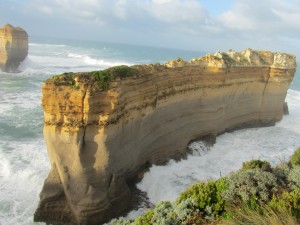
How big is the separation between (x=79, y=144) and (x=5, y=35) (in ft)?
128

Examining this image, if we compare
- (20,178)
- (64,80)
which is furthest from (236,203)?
(20,178)

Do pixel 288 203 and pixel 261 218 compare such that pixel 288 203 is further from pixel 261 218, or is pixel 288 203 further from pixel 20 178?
pixel 20 178

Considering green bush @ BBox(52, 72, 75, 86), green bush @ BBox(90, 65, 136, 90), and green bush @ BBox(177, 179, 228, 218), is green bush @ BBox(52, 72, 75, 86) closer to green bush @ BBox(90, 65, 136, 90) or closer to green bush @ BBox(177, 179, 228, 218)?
green bush @ BBox(90, 65, 136, 90)

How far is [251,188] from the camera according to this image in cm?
903

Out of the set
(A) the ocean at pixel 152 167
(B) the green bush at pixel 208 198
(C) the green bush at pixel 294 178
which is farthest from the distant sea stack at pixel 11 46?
(C) the green bush at pixel 294 178

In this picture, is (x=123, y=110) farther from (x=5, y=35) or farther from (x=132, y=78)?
(x=5, y=35)

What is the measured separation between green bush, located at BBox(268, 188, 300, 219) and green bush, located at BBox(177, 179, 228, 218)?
133 centimetres

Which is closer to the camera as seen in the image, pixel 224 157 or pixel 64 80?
pixel 64 80

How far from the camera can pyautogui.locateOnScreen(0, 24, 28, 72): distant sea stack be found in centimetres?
4541

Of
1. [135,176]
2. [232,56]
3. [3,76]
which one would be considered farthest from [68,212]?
[3,76]

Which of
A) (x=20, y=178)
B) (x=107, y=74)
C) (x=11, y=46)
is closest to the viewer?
(x=107, y=74)

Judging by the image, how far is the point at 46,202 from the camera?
12.9 meters

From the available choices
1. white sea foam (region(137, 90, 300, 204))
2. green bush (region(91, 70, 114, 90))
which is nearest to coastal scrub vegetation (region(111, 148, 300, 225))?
white sea foam (region(137, 90, 300, 204))

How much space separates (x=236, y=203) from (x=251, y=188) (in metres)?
0.63
